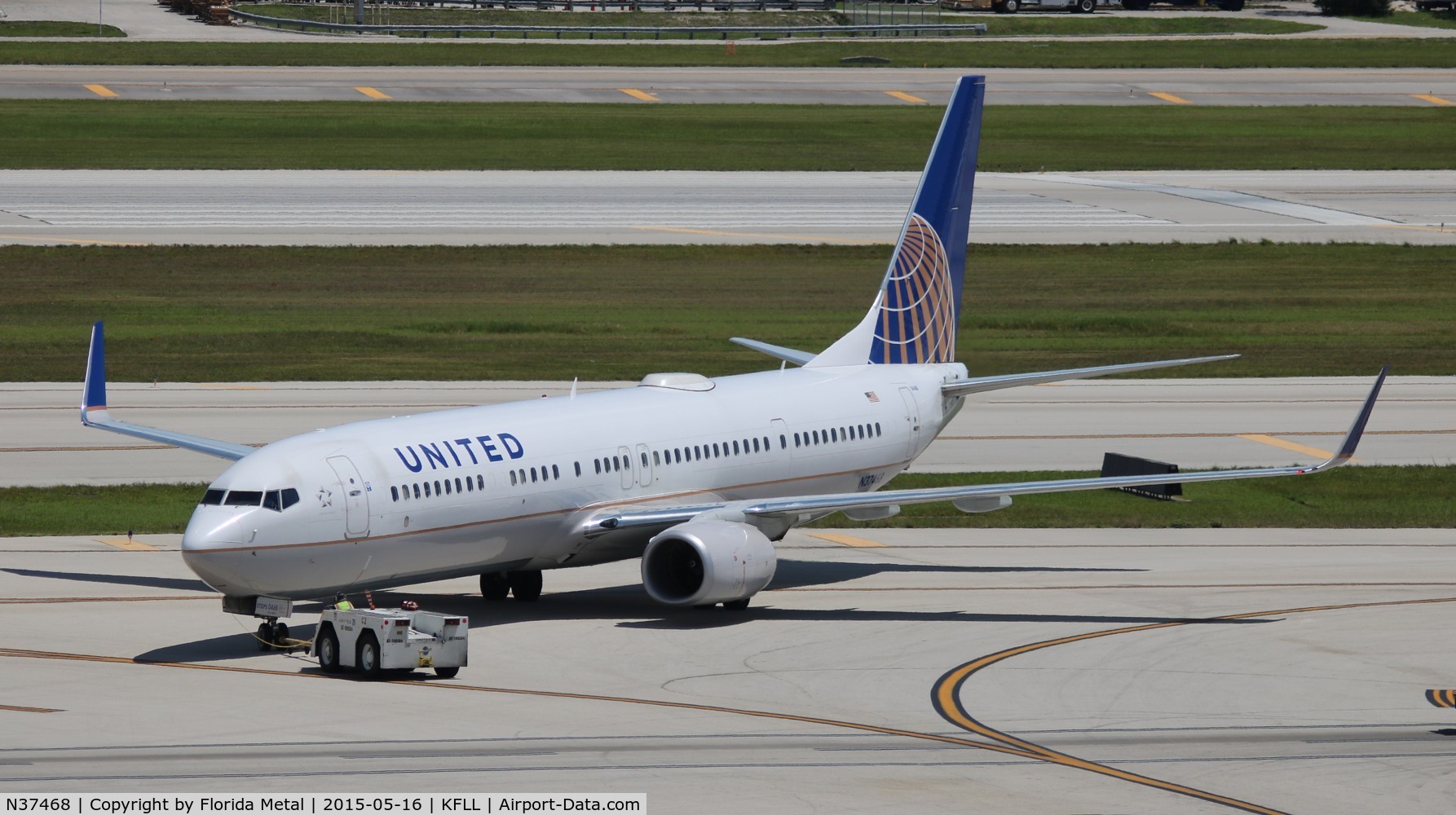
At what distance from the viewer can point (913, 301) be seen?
42.4 metres

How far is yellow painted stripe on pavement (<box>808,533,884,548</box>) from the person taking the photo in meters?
42.6

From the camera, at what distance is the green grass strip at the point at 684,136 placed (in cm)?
10238

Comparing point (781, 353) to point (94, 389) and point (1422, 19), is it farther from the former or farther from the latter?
point (1422, 19)

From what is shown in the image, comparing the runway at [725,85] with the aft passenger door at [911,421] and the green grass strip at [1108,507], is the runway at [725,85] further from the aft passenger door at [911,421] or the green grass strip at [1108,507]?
the aft passenger door at [911,421]

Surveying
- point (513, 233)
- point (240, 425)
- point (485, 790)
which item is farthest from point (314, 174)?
point (485, 790)

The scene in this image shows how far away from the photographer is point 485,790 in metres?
22.4

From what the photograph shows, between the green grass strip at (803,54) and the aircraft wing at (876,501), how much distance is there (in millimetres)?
102510

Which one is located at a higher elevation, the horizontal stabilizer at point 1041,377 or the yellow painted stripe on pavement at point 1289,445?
the horizontal stabilizer at point 1041,377

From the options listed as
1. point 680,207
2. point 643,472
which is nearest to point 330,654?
point 643,472

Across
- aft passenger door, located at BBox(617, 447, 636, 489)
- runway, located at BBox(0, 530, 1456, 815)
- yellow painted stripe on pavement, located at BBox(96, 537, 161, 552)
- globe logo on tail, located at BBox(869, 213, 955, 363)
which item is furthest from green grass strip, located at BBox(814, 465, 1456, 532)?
yellow painted stripe on pavement, located at BBox(96, 537, 161, 552)

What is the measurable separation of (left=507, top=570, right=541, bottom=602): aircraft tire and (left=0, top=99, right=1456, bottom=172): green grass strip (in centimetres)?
6685

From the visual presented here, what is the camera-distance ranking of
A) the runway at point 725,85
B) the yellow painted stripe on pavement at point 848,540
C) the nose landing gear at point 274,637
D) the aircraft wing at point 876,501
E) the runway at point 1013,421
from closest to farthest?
1. the nose landing gear at point 274,637
2. the aircraft wing at point 876,501
3. the yellow painted stripe on pavement at point 848,540
4. the runway at point 1013,421
5. the runway at point 725,85

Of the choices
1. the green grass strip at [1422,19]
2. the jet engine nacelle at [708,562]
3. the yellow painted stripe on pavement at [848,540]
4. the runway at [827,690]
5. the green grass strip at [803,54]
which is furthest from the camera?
the green grass strip at [1422,19]

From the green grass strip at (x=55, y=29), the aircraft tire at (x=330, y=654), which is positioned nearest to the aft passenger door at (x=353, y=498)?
the aircraft tire at (x=330, y=654)
